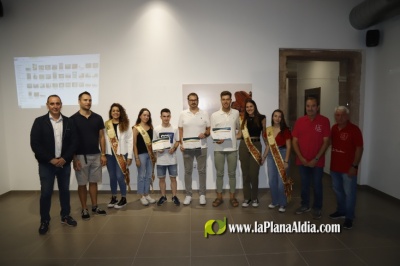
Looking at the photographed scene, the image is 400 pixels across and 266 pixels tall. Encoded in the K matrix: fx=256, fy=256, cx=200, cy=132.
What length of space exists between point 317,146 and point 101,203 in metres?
3.25

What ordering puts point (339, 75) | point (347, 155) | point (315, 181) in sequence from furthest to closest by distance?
point (339, 75) < point (315, 181) < point (347, 155)

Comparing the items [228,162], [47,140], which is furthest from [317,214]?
[47,140]

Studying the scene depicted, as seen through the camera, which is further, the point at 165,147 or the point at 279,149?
the point at 165,147

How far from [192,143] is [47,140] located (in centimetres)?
→ 178

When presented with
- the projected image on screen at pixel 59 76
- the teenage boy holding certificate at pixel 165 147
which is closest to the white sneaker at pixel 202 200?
the teenage boy holding certificate at pixel 165 147

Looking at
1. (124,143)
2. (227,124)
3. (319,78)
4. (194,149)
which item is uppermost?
(319,78)

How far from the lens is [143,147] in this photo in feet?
12.1

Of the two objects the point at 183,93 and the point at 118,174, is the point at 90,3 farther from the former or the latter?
the point at 118,174

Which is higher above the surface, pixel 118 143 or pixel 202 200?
pixel 118 143

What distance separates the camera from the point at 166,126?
147 inches

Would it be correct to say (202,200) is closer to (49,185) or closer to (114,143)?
(114,143)

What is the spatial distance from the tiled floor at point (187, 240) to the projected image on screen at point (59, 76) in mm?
1911

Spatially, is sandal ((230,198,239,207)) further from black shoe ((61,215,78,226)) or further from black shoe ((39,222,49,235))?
black shoe ((39,222,49,235))

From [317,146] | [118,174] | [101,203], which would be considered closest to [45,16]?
[118,174]
